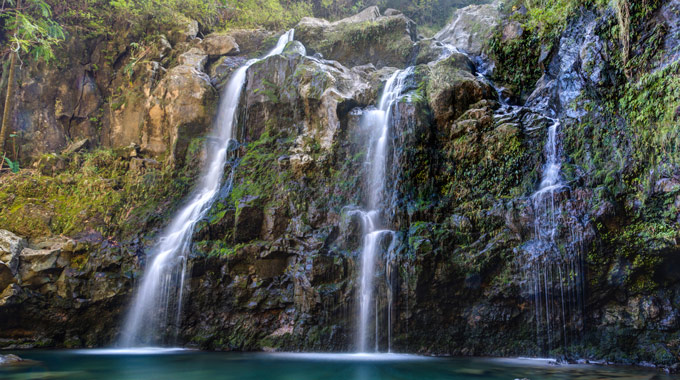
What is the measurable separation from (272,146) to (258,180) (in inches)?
59.9

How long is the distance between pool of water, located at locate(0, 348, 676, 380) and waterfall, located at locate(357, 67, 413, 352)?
81cm

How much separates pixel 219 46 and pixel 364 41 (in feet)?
20.4

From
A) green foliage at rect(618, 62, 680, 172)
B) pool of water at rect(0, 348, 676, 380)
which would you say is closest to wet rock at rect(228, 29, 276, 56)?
pool of water at rect(0, 348, 676, 380)

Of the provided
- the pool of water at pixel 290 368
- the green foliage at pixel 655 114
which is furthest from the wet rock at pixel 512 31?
the pool of water at pixel 290 368

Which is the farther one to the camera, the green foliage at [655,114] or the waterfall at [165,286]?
the waterfall at [165,286]

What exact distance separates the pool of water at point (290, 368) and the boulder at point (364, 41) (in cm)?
1248

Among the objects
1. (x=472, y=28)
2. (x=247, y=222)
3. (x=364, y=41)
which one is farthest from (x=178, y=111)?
(x=472, y=28)

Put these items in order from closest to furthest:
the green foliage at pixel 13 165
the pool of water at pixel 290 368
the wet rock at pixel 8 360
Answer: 1. the pool of water at pixel 290 368
2. the wet rock at pixel 8 360
3. the green foliage at pixel 13 165

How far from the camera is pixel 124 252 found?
1050cm

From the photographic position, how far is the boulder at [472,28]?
51.7ft

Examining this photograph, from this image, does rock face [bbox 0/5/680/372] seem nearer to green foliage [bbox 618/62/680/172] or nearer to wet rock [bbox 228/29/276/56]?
green foliage [bbox 618/62/680/172]

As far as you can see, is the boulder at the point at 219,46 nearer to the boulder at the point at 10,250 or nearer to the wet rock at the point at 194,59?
the wet rock at the point at 194,59

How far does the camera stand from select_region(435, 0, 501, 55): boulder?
15750 millimetres

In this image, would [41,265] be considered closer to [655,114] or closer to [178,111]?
[178,111]
